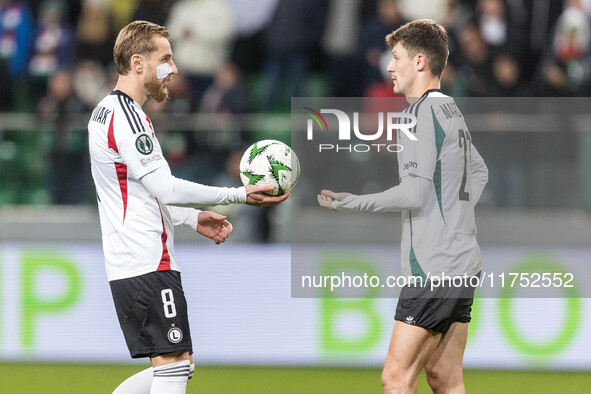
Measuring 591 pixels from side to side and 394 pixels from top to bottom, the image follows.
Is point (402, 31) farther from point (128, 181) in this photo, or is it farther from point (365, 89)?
point (365, 89)

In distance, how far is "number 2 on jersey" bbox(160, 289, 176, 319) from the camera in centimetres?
430

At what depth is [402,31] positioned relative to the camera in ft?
14.8

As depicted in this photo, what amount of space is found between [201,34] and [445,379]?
217 inches

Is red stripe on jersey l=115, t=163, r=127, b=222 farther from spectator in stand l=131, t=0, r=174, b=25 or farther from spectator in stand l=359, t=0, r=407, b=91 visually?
spectator in stand l=131, t=0, r=174, b=25

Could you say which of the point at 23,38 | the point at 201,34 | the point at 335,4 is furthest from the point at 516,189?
the point at 23,38

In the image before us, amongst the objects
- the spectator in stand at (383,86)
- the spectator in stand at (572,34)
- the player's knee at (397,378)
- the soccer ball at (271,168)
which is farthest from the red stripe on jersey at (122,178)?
the spectator in stand at (572,34)

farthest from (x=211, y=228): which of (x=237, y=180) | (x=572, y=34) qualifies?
(x=572, y=34)

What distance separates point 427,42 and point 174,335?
5.95ft

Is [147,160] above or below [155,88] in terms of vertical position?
below

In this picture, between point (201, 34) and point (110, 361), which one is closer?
point (110, 361)

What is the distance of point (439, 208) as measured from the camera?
4367mm

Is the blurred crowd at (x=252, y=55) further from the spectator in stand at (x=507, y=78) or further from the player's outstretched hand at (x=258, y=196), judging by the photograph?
the player's outstretched hand at (x=258, y=196)

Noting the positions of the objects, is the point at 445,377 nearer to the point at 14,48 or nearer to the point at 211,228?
the point at 211,228

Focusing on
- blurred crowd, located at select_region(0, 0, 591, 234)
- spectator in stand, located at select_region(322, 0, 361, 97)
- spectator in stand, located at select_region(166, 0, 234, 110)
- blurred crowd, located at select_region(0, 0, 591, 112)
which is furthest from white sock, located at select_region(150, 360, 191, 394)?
spectator in stand, located at select_region(166, 0, 234, 110)
